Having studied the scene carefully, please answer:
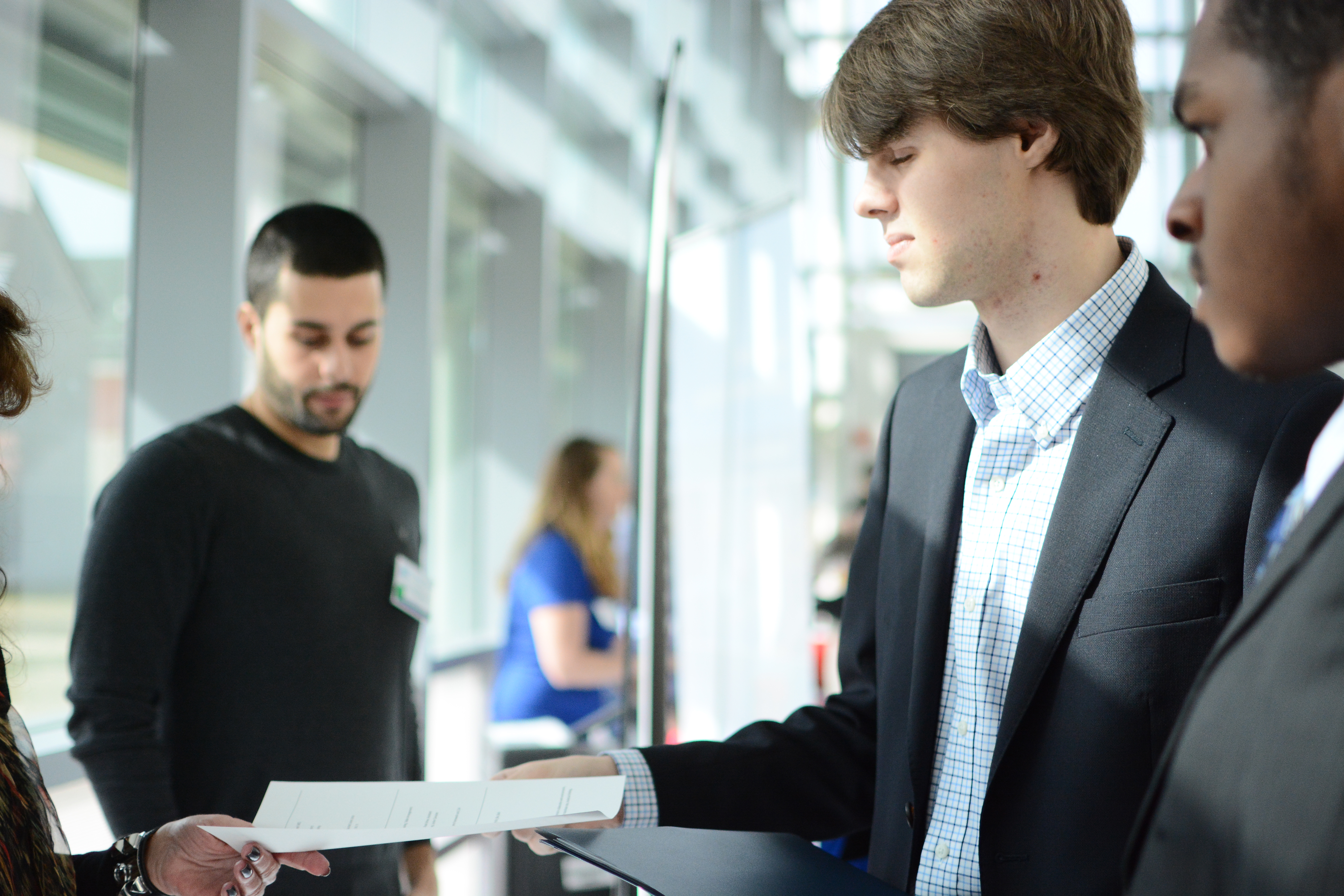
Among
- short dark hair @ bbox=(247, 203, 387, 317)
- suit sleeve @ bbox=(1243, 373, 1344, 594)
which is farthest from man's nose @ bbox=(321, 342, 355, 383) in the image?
suit sleeve @ bbox=(1243, 373, 1344, 594)

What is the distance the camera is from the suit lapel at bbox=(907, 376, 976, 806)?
1.27 m

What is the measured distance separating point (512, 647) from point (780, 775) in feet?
9.32

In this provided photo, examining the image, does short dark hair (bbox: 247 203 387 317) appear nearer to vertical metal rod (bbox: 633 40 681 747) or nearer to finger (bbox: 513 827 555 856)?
vertical metal rod (bbox: 633 40 681 747)

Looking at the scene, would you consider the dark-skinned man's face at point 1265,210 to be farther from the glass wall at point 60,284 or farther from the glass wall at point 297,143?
the glass wall at point 297,143

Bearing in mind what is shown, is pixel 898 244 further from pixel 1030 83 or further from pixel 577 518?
pixel 577 518

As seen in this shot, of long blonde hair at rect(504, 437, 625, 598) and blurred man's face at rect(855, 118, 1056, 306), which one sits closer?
blurred man's face at rect(855, 118, 1056, 306)

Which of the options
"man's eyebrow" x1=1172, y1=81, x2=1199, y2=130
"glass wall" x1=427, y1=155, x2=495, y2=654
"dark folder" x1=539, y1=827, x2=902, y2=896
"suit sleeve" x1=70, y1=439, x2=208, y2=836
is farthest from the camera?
"glass wall" x1=427, y1=155, x2=495, y2=654

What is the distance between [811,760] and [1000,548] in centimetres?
42

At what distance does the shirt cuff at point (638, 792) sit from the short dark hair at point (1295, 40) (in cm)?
106

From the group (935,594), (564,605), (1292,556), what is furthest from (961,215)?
(564,605)

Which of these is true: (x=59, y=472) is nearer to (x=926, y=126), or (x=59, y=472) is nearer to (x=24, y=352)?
(x=24, y=352)

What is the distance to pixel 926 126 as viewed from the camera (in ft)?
4.32

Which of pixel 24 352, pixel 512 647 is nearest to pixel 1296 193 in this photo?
pixel 24 352

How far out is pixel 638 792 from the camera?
139cm
